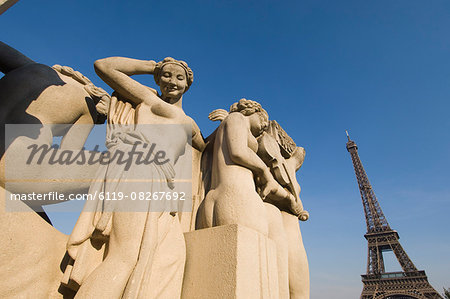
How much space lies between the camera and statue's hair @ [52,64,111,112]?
390 cm

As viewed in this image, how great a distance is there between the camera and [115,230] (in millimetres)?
2604

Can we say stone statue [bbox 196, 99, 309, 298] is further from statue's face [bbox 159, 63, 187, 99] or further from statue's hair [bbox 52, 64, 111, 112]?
statue's hair [bbox 52, 64, 111, 112]

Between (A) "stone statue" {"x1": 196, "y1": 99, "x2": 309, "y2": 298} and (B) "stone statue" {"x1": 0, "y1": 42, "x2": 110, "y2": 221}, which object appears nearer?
(B) "stone statue" {"x1": 0, "y1": 42, "x2": 110, "y2": 221}

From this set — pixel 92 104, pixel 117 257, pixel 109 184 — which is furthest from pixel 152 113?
pixel 117 257

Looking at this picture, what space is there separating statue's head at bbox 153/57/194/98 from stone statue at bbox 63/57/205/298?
8.2 inches

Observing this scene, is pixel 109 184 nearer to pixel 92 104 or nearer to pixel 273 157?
pixel 92 104

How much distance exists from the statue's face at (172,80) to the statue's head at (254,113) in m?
0.92

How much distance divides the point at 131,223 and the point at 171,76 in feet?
7.21

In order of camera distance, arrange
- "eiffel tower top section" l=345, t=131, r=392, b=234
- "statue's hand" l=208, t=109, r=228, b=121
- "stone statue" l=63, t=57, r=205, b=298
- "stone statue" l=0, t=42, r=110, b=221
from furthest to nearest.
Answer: "eiffel tower top section" l=345, t=131, r=392, b=234 → "statue's hand" l=208, t=109, r=228, b=121 → "stone statue" l=0, t=42, r=110, b=221 → "stone statue" l=63, t=57, r=205, b=298

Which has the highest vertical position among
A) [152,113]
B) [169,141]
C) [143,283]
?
[152,113]

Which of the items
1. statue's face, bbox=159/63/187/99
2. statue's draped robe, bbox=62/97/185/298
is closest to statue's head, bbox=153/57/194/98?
statue's face, bbox=159/63/187/99

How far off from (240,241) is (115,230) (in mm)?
1156

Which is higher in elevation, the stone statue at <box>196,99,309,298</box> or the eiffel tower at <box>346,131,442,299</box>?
the eiffel tower at <box>346,131,442,299</box>

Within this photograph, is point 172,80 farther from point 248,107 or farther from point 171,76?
point 248,107
